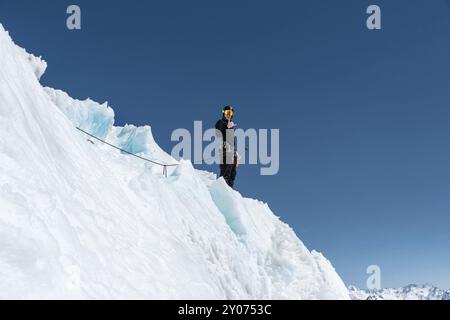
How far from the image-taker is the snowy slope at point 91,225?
4.17 meters

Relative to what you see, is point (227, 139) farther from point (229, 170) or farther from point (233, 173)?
point (233, 173)

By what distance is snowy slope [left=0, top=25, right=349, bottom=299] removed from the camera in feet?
13.7

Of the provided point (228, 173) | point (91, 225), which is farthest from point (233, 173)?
point (91, 225)

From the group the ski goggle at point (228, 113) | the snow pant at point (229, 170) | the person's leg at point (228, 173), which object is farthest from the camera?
the person's leg at point (228, 173)

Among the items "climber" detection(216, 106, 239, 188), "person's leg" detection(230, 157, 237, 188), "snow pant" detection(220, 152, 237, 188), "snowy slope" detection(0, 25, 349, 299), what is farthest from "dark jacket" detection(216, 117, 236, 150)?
"snowy slope" detection(0, 25, 349, 299)

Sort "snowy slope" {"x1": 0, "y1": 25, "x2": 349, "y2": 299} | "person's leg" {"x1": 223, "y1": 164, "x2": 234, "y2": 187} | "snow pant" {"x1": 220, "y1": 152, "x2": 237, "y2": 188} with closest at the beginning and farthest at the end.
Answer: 1. "snowy slope" {"x1": 0, "y1": 25, "x2": 349, "y2": 299}
2. "snow pant" {"x1": 220, "y1": 152, "x2": 237, "y2": 188}
3. "person's leg" {"x1": 223, "y1": 164, "x2": 234, "y2": 187}

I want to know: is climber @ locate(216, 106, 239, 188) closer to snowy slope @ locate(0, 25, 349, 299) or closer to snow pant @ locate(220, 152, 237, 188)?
snow pant @ locate(220, 152, 237, 188)

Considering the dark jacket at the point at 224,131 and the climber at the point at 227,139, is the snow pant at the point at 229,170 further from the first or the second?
the dark jacket at the point at 224,131

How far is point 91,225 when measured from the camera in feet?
18.0

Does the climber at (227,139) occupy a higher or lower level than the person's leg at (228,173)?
higher

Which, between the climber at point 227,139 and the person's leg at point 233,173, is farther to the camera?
the person's leg at point 233,173

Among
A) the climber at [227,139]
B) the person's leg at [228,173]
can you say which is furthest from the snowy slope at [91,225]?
the person's leg at [228,173]
